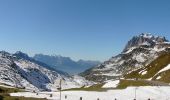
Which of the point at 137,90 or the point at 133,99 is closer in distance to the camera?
the point at 133,99

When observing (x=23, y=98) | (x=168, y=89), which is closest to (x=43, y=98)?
(x=23, y=98)

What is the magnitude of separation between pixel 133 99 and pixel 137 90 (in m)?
10.3

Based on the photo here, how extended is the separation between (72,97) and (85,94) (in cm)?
690

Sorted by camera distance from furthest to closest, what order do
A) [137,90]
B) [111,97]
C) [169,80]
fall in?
[169,80]
[137,90]
[111,97]

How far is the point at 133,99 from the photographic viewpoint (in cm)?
9481

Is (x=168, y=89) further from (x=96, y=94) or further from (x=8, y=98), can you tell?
(x=8, y=98)

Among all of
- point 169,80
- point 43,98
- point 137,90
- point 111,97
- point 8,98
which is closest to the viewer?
point 8,98

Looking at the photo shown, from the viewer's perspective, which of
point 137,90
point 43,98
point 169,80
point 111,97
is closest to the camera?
point 43,98

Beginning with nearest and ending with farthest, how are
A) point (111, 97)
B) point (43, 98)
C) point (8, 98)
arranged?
point (8, 98)
point (43, 98)
point (111, 97)

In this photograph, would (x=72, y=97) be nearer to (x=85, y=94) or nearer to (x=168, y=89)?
(x=85, y=94)

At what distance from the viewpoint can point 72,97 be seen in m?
92.8

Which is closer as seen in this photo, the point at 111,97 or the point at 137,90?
the point at 111,97

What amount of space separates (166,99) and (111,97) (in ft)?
49.2

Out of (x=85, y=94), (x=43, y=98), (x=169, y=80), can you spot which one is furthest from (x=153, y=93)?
(x=169, y=80)
